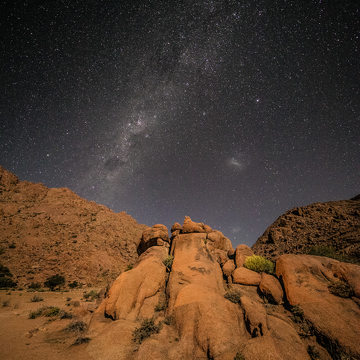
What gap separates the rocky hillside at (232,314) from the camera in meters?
5.95

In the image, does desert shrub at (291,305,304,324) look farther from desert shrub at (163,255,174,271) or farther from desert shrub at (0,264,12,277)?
desert shrub at (0,264,12,277)

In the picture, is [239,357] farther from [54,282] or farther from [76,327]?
[54,282]

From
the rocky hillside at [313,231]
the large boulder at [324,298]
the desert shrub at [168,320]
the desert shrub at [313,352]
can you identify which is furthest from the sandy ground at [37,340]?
the rocky hillside at [313,231]

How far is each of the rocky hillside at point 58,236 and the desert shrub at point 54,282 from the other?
202 centimetres

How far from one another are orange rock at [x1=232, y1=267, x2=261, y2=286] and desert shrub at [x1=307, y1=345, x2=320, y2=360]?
4071 millimetres

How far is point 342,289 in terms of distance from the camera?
7473mm

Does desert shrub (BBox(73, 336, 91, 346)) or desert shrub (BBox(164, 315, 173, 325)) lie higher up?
desert shrub (BBox(164, 315, 173, 325))

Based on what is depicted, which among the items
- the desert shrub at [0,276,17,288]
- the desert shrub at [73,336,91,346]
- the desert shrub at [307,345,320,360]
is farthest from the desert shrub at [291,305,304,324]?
the desert shrub at [0,276,17,288]

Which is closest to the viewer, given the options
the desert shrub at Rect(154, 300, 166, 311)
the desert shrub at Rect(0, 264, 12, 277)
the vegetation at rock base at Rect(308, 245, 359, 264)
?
the desert shrub at Rect(154, 300, 166, 311)

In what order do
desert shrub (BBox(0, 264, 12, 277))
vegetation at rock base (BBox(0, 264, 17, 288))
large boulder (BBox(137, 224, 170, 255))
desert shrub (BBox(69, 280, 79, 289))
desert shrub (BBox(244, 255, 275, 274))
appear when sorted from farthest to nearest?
1. desert shrub (BBox(69, 280, 79, 289))
2. desert shrub (BBox(0, 264, 12, 277))
3. vegetation at rock base (BBox(0, 264, 17, 288))
4. large boulder (BBox(137, 224, 170, 255))
5. desert shrub (BBox(244, 255, 275, 274))

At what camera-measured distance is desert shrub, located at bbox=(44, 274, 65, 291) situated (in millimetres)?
30875

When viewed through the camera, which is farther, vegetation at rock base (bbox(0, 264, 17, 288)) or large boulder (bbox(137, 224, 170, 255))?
vegetation at rock base (bbox(0, 264, 17, 288))

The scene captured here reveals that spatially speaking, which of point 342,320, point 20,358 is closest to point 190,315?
point 342,320

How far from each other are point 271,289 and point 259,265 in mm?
1931
